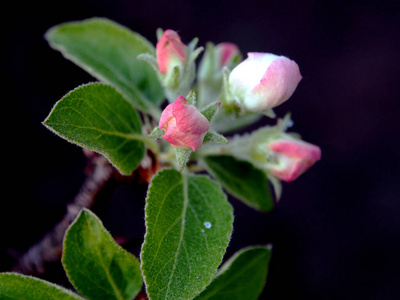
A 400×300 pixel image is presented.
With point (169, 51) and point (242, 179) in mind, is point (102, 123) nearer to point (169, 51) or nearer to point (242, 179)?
point (169, 51)

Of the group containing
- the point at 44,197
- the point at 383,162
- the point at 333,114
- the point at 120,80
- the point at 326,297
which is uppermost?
the point at 120,80

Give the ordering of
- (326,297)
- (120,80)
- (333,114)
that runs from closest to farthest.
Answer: (120,80) → (326,297) → (333,114)

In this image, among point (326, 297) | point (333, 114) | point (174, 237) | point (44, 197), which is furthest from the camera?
point (333, 114)

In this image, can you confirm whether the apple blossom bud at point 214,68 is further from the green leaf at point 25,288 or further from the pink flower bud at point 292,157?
the green leaf at point 25,288

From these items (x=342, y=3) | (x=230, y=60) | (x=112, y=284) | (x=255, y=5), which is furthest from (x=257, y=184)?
(x=342, y=3)

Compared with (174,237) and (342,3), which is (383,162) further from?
(174,237)

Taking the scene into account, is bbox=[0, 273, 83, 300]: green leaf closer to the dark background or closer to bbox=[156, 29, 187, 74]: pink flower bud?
bbox=[156, 29, 187, 74]: pink flower bud
